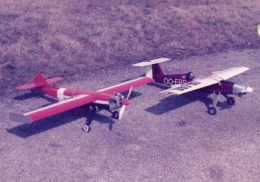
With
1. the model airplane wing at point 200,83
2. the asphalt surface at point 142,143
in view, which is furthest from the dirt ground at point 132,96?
the model airplane wing at point 200,83

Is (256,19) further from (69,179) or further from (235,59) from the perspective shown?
(69,179)

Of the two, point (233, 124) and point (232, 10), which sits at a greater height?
point (232, 10)

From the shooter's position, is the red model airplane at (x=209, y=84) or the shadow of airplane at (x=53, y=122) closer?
the shadow of airplane at (x=53, y=122)

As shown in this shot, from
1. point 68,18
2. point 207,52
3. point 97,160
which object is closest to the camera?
point 97,160

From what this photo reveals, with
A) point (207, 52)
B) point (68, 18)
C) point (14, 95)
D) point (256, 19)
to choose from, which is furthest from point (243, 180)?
point (256, 19)

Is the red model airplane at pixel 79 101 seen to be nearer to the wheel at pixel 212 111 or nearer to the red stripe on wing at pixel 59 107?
the red stripe on wing at pixel 59 107

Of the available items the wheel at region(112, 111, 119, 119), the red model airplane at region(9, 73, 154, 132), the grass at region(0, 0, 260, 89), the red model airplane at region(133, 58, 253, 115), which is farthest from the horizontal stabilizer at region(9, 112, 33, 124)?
the grass at region(0, 0, 260, 89)

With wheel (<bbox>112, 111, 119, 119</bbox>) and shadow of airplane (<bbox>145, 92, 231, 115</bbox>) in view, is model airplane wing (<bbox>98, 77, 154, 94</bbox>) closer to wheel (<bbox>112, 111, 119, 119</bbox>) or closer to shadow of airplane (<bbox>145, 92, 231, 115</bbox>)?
wheel (<bbox>112, 111, 119, 119</bbox>)
